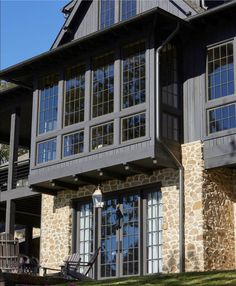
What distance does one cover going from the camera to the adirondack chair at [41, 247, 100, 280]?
17797 mm

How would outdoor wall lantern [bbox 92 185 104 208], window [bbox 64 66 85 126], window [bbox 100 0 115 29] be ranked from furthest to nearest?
window [bbox 100 0 115 29], window [bbox 64 66 85 126], outdoor wall lantern [bbox 92 185 104 208]

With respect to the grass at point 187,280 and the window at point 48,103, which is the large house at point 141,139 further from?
the grass at point 187,280

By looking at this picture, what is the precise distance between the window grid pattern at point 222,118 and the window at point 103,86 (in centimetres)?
281

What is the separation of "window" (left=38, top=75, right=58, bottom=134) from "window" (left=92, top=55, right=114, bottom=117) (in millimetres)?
1725

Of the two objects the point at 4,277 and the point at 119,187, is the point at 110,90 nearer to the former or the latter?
the point at 119,187

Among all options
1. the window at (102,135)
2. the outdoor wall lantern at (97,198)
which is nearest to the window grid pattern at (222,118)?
the window at (102,135)

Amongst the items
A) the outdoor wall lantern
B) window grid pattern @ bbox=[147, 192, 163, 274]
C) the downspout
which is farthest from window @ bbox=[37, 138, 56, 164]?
the downspout


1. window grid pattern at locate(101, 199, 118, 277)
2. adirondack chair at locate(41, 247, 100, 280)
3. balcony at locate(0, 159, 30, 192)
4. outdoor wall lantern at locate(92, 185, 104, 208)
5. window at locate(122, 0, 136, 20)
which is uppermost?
window at locate(122, 0, 136, 20)

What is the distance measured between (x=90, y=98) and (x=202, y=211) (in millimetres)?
4655

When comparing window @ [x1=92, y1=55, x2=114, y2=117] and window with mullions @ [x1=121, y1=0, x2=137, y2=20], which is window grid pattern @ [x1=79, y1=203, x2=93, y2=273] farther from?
window with mullions @ [x1=121, y1=0, x2=137, y2=20]

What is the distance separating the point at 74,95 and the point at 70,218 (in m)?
3.64

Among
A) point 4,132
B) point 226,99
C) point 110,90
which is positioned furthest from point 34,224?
point 226,99

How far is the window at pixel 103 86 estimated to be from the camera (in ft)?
61.9

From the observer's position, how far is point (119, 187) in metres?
19.2
